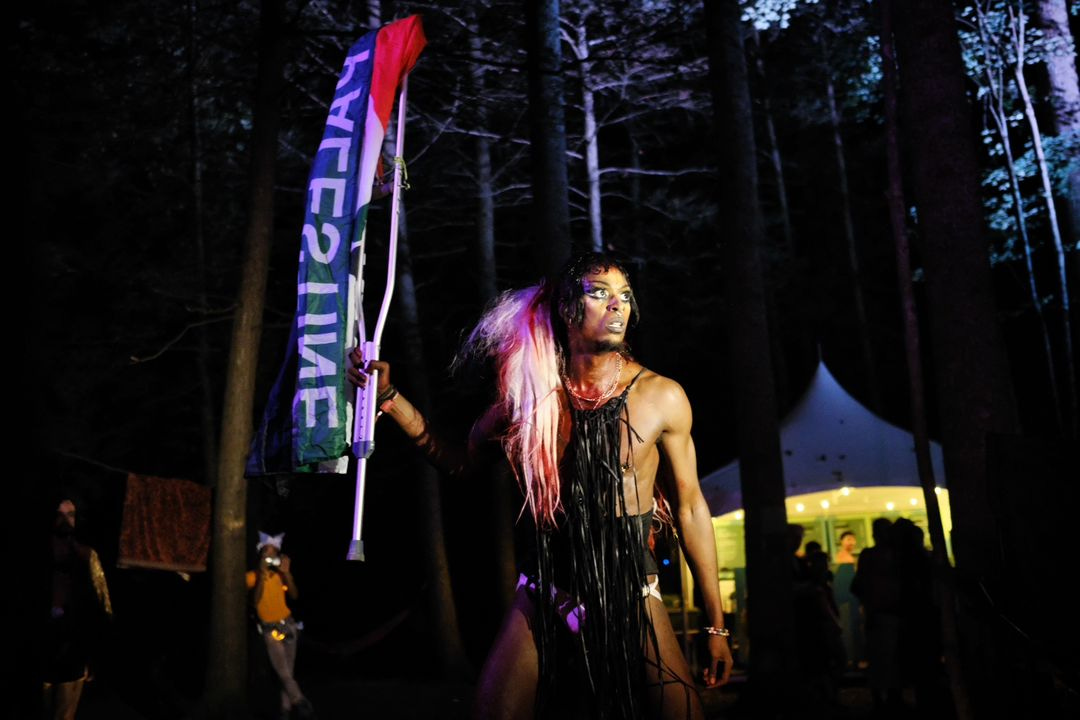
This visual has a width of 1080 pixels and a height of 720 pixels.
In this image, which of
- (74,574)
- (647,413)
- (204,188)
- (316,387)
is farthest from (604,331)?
(204,188)

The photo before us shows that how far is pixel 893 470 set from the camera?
15914mm

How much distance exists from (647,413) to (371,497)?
23.1 m

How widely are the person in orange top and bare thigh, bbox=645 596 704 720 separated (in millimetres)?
8652

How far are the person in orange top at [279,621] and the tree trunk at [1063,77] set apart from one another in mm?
10902

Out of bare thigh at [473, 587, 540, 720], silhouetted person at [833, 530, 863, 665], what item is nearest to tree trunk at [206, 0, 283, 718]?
bare thigh at [473, 587, 540, 720]

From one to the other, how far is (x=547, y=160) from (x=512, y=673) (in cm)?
804

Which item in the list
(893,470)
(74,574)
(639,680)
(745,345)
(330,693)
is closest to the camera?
(639,680)

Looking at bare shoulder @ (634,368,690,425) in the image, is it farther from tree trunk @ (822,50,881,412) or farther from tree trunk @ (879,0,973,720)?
tree trunk @ (822,50,881,412)

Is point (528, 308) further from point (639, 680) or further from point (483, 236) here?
point (483, 236)

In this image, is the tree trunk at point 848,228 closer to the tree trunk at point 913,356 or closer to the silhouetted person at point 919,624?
the silhouetted person at point 919,624

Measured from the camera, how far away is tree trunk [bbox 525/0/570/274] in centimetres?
1098

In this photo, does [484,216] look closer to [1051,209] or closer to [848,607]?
[848,607]

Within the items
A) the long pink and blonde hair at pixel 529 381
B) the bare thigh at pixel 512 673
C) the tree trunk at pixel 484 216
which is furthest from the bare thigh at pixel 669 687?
the tree trunk at pixel 484 216

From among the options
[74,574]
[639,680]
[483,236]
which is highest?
[483,236]
